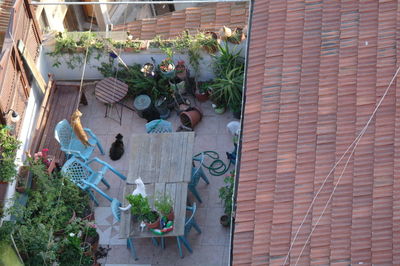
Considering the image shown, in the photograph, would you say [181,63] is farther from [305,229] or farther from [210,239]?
[305,229]

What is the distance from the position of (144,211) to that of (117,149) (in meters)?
2.96

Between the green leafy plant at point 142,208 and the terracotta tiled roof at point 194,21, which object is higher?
the terracotta tiled roof at point 194,21

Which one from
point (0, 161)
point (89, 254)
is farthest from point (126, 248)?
point (0, 161)

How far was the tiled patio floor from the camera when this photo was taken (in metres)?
15.4

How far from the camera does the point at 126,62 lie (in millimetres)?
17781

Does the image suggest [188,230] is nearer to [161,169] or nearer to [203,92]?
[161,169]

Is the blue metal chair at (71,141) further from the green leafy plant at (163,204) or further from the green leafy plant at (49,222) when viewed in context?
the green leafy plant at (163,204)

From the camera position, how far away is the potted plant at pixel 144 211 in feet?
47.4

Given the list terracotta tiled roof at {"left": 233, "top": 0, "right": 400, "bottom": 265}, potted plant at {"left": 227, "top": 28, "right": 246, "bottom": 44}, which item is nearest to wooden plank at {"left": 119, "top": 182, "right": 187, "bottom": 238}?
terracotta tiled roof at {"left": 233, "top": 0, "right": 400, "bottom": 265}

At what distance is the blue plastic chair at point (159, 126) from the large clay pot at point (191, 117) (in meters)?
0.59

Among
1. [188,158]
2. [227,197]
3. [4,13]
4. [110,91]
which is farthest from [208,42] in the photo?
[4,13]

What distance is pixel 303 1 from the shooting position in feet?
47.1

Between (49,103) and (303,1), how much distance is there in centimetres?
642

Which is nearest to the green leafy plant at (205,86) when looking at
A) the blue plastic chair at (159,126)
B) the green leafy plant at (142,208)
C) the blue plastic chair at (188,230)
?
the blue plastic chair at (159,126)
